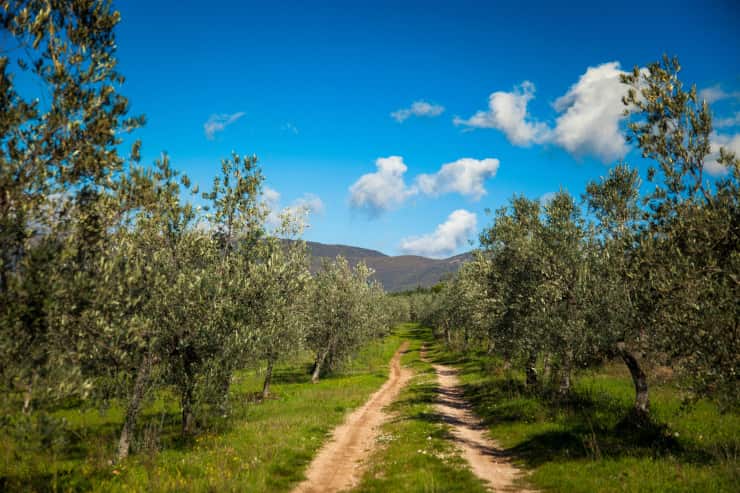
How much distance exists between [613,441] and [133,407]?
810 inches

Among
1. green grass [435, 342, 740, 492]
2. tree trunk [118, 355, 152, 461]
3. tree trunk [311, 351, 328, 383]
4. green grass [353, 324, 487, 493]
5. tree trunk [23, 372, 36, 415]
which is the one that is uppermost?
tree trunk [23, 372, 36, 415]

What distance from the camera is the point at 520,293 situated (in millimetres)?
29906

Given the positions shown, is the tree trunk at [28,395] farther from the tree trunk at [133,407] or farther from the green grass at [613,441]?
the green grass at [613,441]

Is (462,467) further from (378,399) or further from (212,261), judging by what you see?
(378,399)

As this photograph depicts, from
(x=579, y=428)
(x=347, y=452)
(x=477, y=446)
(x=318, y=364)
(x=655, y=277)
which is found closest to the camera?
(x=655, y=277)

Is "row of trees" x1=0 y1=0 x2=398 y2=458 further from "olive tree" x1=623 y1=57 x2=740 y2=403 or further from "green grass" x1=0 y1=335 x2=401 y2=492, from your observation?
"olive tree" x1=623 y1=57 x2=740 y2=403

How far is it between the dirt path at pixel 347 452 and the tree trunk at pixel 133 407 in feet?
24.8

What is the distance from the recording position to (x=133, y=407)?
57.3ft

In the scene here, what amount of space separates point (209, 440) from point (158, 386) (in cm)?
372

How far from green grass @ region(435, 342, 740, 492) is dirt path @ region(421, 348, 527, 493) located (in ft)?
2.33

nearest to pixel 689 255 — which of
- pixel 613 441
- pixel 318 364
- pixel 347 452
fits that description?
pixel 613 441

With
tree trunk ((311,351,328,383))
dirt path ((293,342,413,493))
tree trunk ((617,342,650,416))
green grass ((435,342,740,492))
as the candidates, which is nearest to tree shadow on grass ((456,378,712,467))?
green grass ((435,342,740,492))

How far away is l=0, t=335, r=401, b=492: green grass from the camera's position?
1360 cm

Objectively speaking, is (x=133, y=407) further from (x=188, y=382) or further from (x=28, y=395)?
(x=28, y=395)
